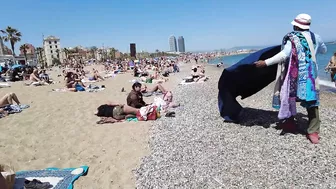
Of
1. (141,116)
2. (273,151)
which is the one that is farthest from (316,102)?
(141,116)

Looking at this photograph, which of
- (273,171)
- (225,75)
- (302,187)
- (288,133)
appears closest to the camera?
(302,187)

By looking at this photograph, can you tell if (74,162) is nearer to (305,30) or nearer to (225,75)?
(225,75)

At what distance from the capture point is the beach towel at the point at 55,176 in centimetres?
331

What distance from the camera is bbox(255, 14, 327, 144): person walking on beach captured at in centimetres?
374

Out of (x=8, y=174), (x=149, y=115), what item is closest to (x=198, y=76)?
(x=149, y=115)

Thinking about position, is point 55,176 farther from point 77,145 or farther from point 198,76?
point 198,76

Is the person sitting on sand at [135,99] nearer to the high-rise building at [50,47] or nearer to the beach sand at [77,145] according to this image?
the beach sand at [77,145]

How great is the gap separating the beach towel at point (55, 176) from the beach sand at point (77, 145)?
0.36 feet

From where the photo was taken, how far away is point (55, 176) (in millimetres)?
3551

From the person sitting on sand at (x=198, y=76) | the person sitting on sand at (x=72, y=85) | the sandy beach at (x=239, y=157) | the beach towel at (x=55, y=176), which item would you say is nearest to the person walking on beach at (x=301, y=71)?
the sandy beach at (x=239, y=157)

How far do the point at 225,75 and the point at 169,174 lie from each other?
2603 mm

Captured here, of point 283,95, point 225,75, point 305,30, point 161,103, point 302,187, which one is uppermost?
point 305,30

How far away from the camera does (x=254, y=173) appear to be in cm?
309

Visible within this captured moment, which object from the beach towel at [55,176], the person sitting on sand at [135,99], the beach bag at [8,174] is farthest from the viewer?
the person sitting on sand at [135,99]
